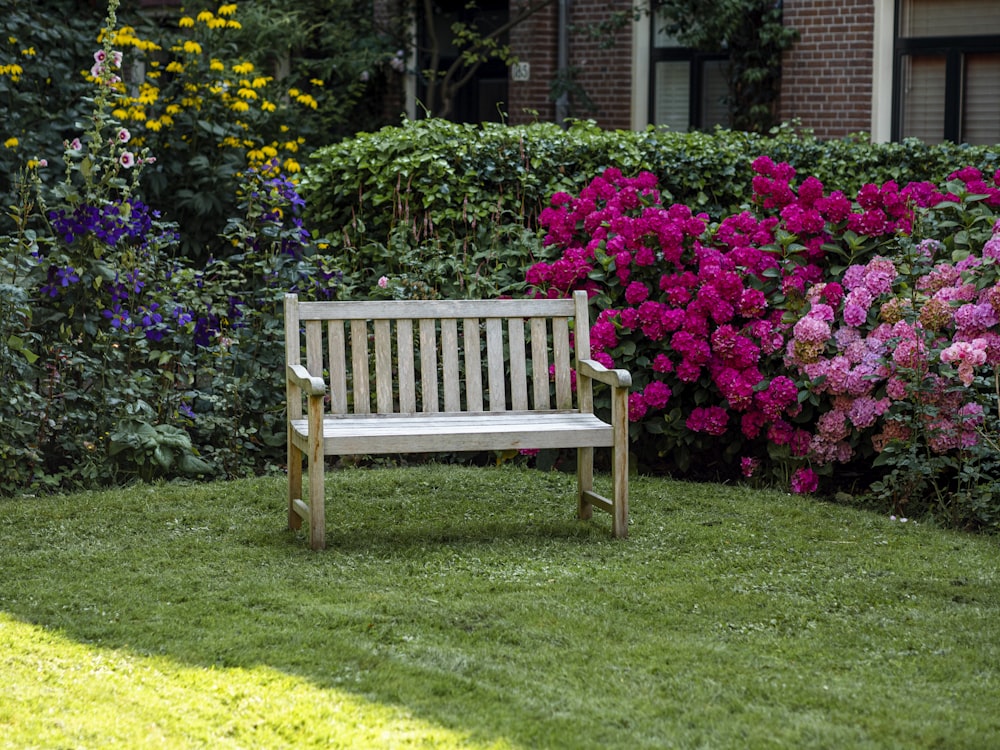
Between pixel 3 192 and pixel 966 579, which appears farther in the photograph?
pixel 3 192

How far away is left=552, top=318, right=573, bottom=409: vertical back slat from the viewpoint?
5.30 metres

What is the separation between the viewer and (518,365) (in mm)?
5258

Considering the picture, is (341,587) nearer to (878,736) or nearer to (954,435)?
(878,736)

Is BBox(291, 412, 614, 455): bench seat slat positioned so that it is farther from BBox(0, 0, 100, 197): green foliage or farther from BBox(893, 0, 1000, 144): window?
BBox(893, 0, 1000, 144): window

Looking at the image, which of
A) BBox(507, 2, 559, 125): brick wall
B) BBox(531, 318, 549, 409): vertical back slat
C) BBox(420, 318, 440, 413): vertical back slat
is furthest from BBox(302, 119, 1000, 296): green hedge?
BBox(507, 2, 559, 125): brick wall

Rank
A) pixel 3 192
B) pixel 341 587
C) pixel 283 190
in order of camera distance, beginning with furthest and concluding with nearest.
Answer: pixel 3 192
pixel 283 190
pixel 341 587

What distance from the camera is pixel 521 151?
7270 millimetres

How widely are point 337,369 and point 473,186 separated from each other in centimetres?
242

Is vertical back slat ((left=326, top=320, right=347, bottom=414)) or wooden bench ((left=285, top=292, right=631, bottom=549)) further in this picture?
vertical back slat ((left=326, top=320, right=347, bottom=414))

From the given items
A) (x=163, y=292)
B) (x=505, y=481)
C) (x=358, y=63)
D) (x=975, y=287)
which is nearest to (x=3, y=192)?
(x=358, y=63)

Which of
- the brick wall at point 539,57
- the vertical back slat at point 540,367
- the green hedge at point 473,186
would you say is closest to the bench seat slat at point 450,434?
the vertical back slat at point 540,367

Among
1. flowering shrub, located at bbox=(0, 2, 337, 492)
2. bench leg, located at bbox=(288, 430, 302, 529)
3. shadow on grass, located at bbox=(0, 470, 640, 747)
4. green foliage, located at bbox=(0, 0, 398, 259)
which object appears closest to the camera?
shadow on grass, located at bbox=(0, 470, 640, 747)

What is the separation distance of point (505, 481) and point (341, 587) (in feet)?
5.85

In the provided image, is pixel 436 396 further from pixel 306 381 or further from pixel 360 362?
pixel 306 381
